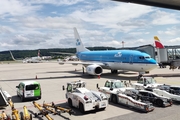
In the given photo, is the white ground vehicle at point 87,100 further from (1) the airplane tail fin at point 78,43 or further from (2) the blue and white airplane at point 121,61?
(1) the airplane tail fin at point 78,43

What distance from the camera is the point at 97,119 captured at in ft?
40.6

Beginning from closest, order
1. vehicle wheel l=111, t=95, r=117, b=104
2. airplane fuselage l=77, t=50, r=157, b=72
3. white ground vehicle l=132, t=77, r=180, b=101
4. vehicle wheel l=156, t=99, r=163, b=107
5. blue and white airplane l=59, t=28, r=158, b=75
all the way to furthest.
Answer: vehicle wheel l=156, t=99, r=163, b=107, white ground vehicle l=132, t=77, r=180, b=101, vehicle wheel l=111, t=95, r=117, b=104, airplane fuselage l=77, t=50, r=157, b=72, blue and white airplane l=59, t=28, r=158, b=75

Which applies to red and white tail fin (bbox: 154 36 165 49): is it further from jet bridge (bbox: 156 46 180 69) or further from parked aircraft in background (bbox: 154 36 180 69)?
jet bridge (bbox: 156 46 180 69)

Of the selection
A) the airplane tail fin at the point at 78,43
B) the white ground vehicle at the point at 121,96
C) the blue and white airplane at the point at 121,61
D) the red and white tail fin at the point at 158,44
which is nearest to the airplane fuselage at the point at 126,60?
the blue and white airplane at the point at 121,61

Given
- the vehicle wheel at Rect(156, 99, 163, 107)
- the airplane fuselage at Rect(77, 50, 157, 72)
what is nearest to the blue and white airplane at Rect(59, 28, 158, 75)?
the airplane fuselage at Rect(77, 50, 157, 72)

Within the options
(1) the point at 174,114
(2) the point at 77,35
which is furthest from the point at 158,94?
(2) the point at 77,35

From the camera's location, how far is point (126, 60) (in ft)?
97.2

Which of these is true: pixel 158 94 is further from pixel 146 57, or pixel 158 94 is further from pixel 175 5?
pixel 146 57

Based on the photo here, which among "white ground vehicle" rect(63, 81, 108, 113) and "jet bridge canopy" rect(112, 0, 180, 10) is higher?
"jet bridge canopy" rect(112, 0, 180, 10)

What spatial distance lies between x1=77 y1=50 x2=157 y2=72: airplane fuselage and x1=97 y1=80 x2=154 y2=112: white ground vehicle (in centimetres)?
1055

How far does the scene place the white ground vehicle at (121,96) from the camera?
13484 mm

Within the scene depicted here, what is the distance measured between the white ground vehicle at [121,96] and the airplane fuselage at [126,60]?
10555 millimetres

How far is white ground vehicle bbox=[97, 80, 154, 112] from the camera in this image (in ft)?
44.2

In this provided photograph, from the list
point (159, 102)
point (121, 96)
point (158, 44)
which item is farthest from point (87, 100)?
point (158, 44)
